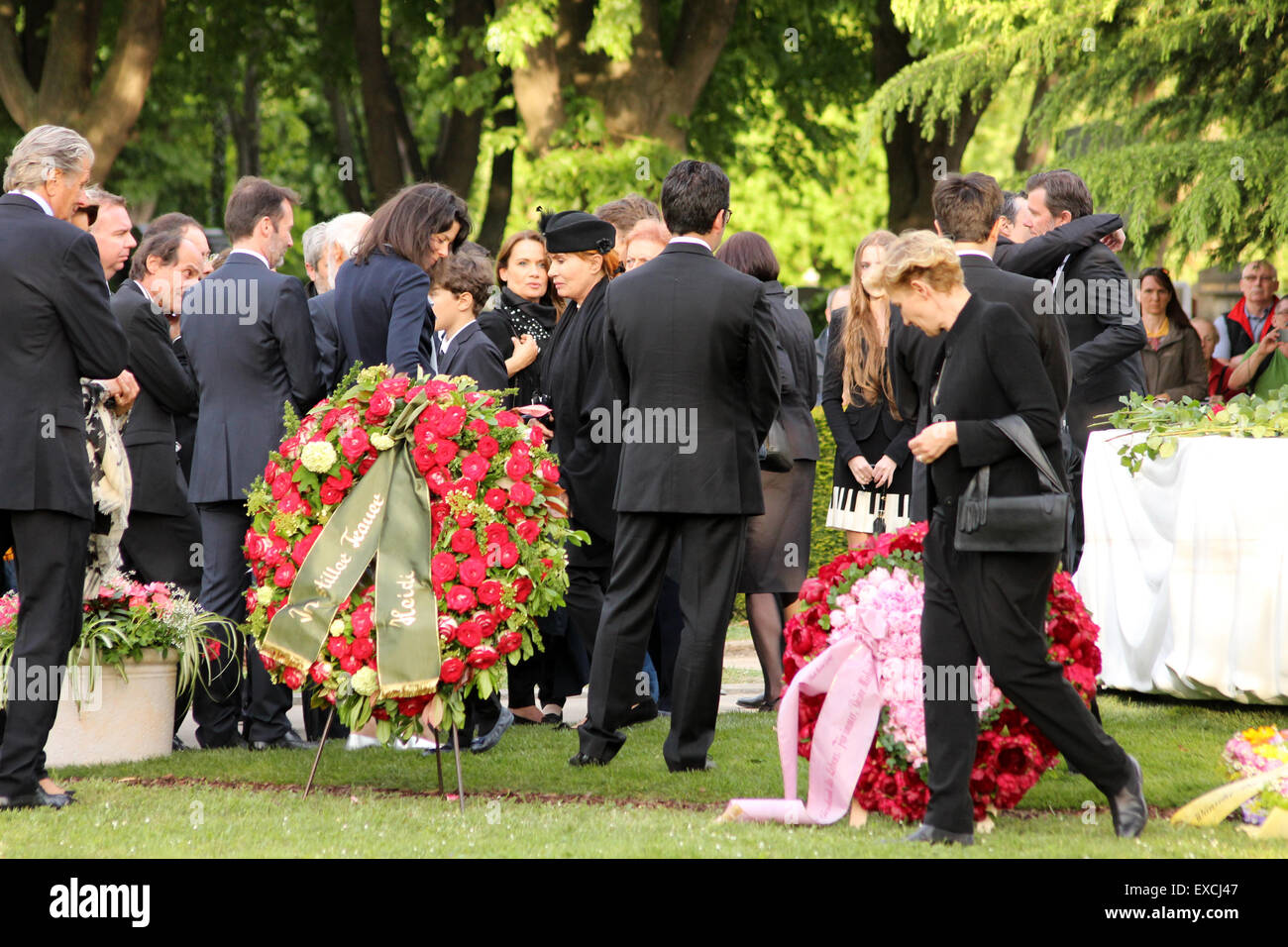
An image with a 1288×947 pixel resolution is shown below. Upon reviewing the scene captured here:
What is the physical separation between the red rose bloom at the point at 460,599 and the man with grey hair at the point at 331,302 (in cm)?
174

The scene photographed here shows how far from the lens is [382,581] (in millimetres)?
5465

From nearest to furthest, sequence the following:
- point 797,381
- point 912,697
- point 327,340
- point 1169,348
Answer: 1. point 912,697
2. point 327,340
3. point 797,381
4. point 1169,348

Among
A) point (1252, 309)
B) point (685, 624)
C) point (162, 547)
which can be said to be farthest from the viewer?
point (1252, 309)

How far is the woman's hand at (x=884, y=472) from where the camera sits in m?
7.97

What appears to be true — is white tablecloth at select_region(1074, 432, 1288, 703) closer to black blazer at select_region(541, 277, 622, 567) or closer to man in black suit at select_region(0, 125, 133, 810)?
black blazer at select_region(541, 277, 622, 567)

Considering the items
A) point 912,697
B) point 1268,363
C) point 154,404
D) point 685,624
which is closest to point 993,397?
point 912,697

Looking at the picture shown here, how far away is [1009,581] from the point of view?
4.68m

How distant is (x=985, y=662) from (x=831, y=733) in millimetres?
702

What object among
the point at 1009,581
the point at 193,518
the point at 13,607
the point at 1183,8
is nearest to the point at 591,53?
the point at 1183,8

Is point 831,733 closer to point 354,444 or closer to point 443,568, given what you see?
point 443,568

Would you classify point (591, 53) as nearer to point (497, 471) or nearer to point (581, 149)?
point (581, 149)

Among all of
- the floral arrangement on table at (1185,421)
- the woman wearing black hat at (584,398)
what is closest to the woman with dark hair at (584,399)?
the woman wearing black hat at (584,398)

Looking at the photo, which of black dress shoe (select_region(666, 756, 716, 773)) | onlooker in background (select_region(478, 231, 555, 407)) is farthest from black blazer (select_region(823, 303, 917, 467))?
black dress shoe (select_region(666, 756, 716, 773))

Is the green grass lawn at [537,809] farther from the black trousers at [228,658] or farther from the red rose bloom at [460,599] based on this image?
the red rose bloom at [460,599]
